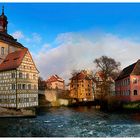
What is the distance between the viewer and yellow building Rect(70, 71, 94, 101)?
31.9 ft

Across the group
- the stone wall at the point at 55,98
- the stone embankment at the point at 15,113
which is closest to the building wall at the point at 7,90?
the stone embankment at the point at 15,113

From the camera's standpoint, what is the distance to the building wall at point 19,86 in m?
10.0

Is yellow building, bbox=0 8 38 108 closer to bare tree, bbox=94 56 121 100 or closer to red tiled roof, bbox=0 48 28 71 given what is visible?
red tiled roof, bbox=0 48 28 71

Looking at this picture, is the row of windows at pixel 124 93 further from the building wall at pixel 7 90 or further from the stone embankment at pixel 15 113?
the building wall at pixel 7 90


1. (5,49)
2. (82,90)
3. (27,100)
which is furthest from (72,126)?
(5,49)

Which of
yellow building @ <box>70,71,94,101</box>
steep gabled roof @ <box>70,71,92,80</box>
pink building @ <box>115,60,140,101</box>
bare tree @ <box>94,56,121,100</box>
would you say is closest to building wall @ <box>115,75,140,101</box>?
pink building @ <box>115,60,140,101</box>

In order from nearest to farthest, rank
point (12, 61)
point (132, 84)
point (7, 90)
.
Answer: point (7, 90), point (12, 61), point (132, 84)

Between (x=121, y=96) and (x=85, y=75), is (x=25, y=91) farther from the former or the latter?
(x=121, y=96)

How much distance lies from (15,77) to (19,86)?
1.29 feet

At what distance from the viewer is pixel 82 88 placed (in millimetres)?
10398

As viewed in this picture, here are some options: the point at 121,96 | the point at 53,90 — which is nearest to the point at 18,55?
the point at 53,90

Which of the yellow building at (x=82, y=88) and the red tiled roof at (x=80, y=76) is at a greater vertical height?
the red tiled roof at (x=80, y=76)

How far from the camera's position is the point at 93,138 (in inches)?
259

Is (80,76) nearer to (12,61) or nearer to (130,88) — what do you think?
(12,61)
